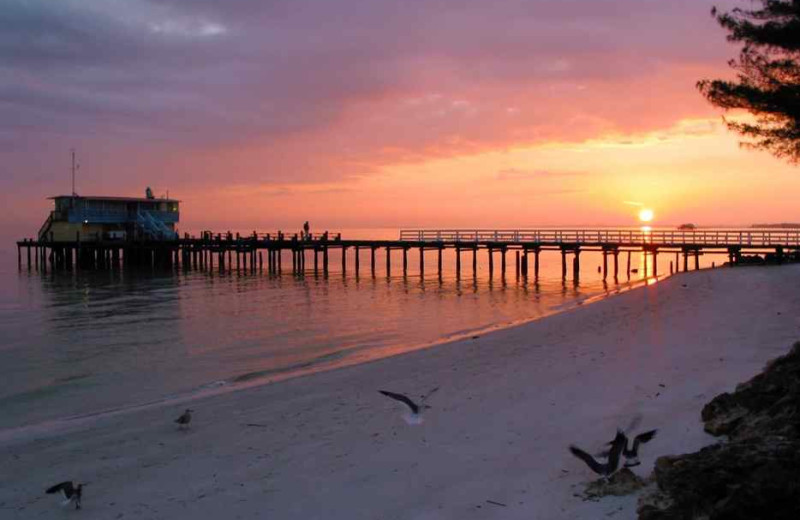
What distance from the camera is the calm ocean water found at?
46.9 feet

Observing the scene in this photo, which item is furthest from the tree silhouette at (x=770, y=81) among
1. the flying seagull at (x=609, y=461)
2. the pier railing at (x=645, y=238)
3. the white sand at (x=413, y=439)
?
the pier railing at (x=645, y=238)

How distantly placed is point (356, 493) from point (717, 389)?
4.73 m

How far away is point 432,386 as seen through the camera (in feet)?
36.7

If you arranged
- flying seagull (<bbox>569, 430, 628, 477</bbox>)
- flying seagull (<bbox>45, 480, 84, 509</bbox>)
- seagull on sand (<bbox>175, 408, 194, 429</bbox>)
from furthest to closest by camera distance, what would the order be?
seagull on sand (<bbox>175, 408, 194, 429</bbox>) → flying seagull (<bbox>45, 480, 84, 509</bbox>) → flying seagull (<bbox>569, 430, 628, 477</bbox>)

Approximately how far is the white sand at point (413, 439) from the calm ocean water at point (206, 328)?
2.73 meters

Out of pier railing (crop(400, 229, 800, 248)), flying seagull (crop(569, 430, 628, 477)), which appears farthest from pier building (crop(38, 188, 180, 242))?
flying seagull (crop(569, 430, 628, 477))

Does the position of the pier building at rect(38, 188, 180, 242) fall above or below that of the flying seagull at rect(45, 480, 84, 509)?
above

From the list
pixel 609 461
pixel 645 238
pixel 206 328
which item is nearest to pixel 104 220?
pixel 206 328

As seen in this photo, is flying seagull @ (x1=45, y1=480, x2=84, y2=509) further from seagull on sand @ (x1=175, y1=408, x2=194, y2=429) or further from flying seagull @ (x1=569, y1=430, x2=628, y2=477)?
flying seagull @ (x1=569, y1=430, x2=628, y2=477)

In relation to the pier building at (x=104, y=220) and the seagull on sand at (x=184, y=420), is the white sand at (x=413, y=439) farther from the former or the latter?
the pier building at (x=104, y=220)

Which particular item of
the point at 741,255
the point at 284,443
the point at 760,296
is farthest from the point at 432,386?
the point at 741,255

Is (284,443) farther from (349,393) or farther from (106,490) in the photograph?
(349,393)

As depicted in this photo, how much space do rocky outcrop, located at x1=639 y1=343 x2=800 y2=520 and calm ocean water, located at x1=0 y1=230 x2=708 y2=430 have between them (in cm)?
1052

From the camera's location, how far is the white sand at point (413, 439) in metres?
5.86
